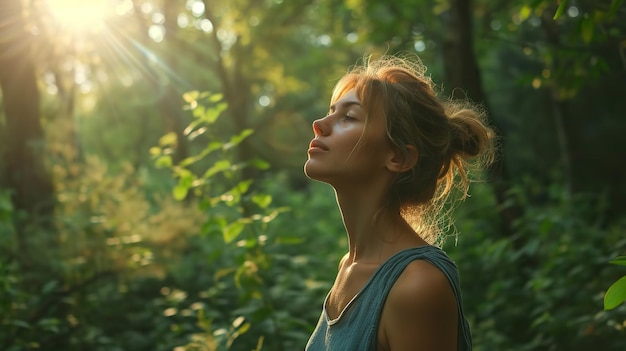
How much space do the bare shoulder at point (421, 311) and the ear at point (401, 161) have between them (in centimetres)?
42

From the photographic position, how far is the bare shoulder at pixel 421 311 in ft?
7.17

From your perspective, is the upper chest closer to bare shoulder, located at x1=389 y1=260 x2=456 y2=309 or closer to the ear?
bare shoulder, located at x1=389 y1=260 x2=456 y2=309

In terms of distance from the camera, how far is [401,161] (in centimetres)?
260

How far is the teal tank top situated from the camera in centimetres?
233

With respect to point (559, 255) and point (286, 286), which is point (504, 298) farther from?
point (286, 286)

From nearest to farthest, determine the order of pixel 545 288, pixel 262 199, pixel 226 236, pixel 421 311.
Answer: pixel 421 311 → pixel 226 236 → pixel 262 199 → pixel 545 288

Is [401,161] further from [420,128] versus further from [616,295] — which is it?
[616,295]

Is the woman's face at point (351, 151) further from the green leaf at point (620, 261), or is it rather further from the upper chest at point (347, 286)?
the green leaf at point (620, 261)

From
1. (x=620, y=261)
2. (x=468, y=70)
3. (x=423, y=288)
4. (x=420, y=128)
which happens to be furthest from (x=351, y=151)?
(x=468, y=70)

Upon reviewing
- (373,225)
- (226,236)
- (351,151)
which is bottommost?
(226,236)

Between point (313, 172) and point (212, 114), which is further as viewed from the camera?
point (212, 114)

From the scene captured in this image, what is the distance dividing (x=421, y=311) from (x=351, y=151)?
26.6 inches

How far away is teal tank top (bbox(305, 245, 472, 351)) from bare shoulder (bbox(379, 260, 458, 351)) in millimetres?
33

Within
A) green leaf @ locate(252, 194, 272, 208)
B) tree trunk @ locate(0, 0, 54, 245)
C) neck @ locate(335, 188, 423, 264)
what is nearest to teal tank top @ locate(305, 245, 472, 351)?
neck @ locate(335, 188, 423, 264)
